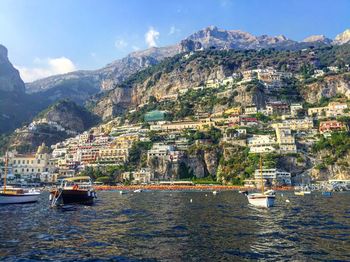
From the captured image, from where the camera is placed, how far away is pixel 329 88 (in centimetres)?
18675

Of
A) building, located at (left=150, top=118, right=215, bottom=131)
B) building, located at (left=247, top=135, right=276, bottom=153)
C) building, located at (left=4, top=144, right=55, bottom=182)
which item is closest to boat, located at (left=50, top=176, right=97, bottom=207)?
building, located at (left=247, top=135, right=276, bottom=153)

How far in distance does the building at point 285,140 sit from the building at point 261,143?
2.54m

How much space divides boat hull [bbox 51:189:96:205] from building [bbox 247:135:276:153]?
93.8 meters

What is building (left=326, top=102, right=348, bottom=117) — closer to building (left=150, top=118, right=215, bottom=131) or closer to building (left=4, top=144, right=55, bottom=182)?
building (left=150, top=118, right=215, bottom=131)

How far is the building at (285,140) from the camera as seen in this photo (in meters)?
136

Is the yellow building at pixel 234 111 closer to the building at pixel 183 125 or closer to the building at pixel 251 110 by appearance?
the building at pixel 251 110

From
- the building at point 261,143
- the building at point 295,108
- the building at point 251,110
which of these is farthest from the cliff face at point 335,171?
the building at point 251,110

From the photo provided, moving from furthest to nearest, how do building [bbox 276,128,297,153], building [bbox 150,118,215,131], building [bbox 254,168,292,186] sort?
building [bbox 150,118,215,131], building [bbox 276,128,297,153], building [bbox 254,168,292,186]

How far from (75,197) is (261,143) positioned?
101 meters

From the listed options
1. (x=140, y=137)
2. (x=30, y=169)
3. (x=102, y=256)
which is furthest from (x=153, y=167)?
(x=102, y=256)

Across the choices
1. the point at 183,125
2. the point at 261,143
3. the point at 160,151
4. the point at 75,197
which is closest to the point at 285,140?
the point at 261,143

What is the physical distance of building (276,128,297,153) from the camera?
136500 millimetres

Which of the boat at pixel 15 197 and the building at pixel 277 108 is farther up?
the building at pixel 277 108

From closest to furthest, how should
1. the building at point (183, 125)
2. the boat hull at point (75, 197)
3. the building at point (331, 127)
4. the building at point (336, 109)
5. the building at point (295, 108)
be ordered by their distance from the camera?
1. the boat hull at point (75, 197)
2. the building at point (331, 127)
3. the building at point (336, 109)
4. the building at point (295, 108)
5. the building at point (183, 125)
